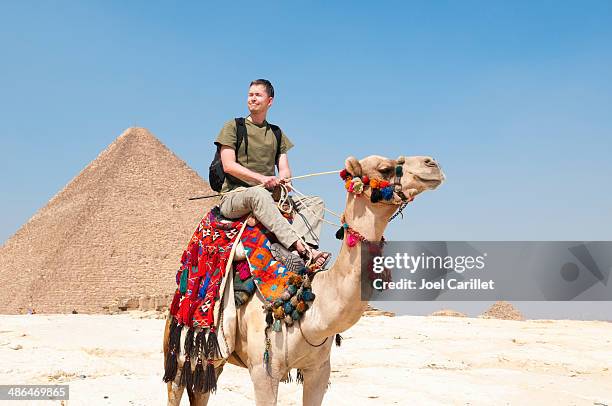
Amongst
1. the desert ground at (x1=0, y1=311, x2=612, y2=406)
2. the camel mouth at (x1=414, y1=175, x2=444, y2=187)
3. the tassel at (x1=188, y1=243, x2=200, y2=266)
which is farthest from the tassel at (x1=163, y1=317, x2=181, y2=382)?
the desert ground at (x1=0, y1=311, x2=612, y2=406)

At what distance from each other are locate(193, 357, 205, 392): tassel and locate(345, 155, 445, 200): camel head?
164 centimetres

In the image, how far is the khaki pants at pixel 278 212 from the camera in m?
4.51

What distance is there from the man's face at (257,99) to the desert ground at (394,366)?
11.8 feet

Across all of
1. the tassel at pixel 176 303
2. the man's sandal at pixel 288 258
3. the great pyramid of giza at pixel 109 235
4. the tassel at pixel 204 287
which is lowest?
the tassel at pixel 176 303

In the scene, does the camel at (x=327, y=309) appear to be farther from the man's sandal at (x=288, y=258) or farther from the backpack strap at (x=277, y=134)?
the backpack strap at (x=277, y=134)

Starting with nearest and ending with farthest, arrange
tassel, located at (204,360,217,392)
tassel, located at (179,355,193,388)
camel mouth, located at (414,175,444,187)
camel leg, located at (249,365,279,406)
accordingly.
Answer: camel mouth, located at (414,175,444,187)
camel leg, located at (249,365,279,406)
tassel, located at (204,360,217,392)
tassel, located at (179,355,193,388)

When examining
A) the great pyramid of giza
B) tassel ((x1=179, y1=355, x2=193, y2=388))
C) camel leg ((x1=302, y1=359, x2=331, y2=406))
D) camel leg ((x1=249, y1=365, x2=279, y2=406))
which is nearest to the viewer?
camel leg ((x1=249, y1=365, x2=279, y2=406))

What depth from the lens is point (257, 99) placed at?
4.91 metres

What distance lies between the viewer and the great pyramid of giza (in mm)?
78438

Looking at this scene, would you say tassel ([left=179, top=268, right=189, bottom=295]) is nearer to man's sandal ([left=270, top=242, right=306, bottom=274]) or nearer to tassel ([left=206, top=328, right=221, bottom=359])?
tassel ([left=206, top=328, right=221, bottom=359])

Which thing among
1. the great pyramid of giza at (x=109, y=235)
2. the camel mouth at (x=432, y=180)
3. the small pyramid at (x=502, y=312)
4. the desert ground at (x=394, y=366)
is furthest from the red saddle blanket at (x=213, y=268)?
the great pyramid of giza at (x=109, y=235)

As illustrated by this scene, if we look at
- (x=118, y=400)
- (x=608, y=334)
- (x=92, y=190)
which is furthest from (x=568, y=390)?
(x=92, y=190)

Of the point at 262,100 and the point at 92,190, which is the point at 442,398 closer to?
the point at 262,100

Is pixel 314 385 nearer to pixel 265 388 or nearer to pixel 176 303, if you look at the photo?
pixel 265 388
